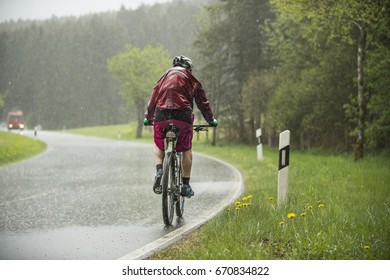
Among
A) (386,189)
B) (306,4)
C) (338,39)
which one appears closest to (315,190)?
(386,189)

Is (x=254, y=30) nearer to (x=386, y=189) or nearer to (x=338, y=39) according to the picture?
(x=338, y=39)

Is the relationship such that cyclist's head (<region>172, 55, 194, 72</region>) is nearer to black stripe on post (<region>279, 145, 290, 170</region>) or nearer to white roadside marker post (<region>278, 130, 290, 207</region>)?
white roadside marker post (<region>278, 130, 290, 207</region>)

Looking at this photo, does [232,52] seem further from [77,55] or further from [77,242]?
[77,55]

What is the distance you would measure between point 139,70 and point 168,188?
131ft

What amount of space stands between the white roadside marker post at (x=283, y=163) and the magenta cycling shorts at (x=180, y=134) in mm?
1321

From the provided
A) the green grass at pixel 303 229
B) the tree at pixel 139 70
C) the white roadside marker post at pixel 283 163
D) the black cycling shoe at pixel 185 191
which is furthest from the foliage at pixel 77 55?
the white roadside marker post at pixel 283 163

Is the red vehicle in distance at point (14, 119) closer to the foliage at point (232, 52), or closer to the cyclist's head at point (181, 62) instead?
the foliage at point (232, 52)

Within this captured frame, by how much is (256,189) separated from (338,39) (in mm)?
12730

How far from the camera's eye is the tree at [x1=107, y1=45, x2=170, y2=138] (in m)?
41.2

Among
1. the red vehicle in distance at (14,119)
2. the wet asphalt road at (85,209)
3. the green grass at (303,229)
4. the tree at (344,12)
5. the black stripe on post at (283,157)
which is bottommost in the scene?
the red vehicle in distance at (14,119)

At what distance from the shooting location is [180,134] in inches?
214

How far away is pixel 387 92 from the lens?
13.6 metres

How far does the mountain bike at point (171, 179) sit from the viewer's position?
5.21 meters

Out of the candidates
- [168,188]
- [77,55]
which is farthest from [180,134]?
[77,55]
